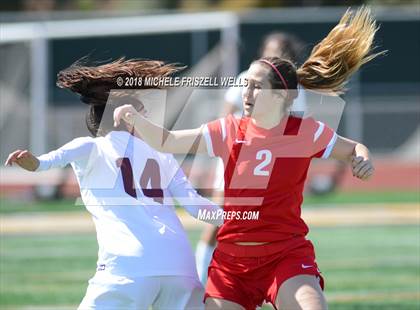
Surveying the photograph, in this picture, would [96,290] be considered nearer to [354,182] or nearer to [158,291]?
[158,291]

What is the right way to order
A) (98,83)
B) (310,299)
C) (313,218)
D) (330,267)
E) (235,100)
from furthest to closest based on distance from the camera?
1. (313,218)
2. (330,267)
3. (235,100)
4. (98,83)
5. (310,299)

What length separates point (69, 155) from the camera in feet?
16.3

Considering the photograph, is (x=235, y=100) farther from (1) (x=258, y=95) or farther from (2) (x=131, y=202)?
(2) (x=131, y=202)

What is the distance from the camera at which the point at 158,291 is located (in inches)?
193

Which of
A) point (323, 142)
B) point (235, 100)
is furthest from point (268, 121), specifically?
point (235, 100)

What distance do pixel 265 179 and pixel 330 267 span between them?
585 centimetres

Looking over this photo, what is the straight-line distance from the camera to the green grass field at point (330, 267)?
8648 millimetres

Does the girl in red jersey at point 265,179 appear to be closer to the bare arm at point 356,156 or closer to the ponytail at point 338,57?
the bare arm at point 356,156

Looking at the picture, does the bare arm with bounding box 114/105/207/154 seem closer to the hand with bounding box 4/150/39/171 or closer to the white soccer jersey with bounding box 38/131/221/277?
the white soccer jersey with bounding box 38/131/221/277

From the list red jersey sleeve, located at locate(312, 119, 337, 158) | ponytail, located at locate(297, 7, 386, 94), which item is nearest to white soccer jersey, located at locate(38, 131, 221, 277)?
red jersey sleeve, located at locate(312, 119, 337, 158)

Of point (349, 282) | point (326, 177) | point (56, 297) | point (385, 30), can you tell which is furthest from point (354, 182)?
point (56, 297)

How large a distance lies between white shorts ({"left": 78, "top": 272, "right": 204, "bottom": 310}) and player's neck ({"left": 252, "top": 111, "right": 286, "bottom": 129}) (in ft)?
3.02

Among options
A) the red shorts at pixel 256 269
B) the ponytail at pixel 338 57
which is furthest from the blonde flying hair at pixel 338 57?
the red shorts at pixel 256 269

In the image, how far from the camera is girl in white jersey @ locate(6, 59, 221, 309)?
483cm
